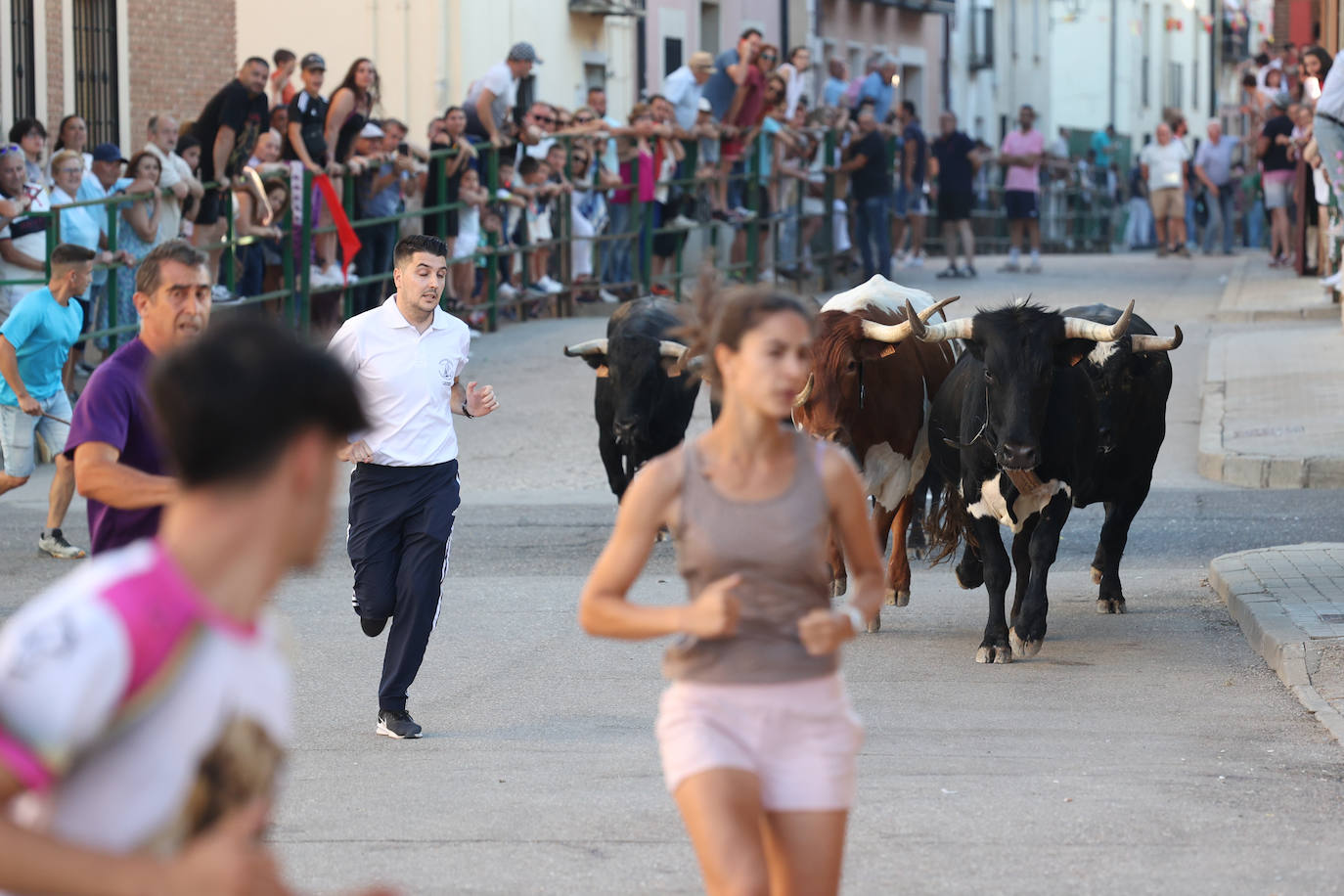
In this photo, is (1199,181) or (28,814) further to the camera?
(1199,181)

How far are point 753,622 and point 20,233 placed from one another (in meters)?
12.3

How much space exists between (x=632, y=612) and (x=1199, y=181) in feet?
112

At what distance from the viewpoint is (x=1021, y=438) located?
8.82 m

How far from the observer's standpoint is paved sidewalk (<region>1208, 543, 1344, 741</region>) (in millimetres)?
8125

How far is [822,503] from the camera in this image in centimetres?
405

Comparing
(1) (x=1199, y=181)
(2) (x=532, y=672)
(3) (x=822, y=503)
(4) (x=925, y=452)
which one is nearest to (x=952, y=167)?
(1) (x=1199, y=181)

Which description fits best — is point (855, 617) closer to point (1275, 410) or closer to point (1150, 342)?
point (1150, 342)

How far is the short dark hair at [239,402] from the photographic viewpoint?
2734 mm

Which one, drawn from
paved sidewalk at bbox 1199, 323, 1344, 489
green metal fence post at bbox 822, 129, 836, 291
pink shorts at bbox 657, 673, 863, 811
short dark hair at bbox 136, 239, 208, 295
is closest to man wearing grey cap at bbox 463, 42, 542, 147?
green metal fence post at bbox 822, 129, 836, 291

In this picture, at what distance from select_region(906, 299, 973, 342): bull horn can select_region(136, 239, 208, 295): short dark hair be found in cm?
478

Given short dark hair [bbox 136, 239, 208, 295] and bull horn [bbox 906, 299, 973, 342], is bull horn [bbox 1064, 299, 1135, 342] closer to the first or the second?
bull horn [bbox 906, 299, 973, 342]

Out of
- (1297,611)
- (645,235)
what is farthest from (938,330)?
(645,235)

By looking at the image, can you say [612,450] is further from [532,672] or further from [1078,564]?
[532,672]

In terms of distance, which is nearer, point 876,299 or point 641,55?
point 876,299
